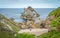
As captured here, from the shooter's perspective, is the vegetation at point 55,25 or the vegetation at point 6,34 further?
the vegetation at point 6,34

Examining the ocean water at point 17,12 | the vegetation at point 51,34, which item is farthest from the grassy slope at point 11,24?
the vegetation at point 51,34

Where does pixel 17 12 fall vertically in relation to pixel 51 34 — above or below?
above

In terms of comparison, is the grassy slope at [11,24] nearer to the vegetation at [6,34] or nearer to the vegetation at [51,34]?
the vegetation at [6,34]

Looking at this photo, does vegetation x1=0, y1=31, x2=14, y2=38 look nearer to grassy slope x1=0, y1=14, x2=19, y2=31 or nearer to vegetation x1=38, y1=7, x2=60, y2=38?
grassy slope x1=0, y1=14, x2=19, y2=31

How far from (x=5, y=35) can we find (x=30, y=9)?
0.80 m

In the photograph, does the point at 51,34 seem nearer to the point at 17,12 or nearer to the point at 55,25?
the point at 55,25

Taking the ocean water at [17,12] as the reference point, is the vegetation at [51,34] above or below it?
below

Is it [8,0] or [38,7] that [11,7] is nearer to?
[8,0]

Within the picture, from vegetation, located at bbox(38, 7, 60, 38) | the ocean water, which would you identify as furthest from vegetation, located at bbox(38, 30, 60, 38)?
the ocean water

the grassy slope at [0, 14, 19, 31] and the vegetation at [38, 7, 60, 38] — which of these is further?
the grassy slope at [0, 14, 19, 31]

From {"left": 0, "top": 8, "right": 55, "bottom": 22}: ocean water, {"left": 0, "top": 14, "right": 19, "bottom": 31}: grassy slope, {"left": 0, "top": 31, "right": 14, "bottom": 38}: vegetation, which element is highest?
{"left": 0, "top": 8, "right": 55, "bottom": 22}: ocean water

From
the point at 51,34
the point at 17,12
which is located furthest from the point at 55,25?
the point at 17,12

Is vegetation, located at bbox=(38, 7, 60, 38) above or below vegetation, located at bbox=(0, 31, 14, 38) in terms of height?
above

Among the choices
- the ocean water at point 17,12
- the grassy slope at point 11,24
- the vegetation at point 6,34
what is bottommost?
the vegetation at point 6,34
